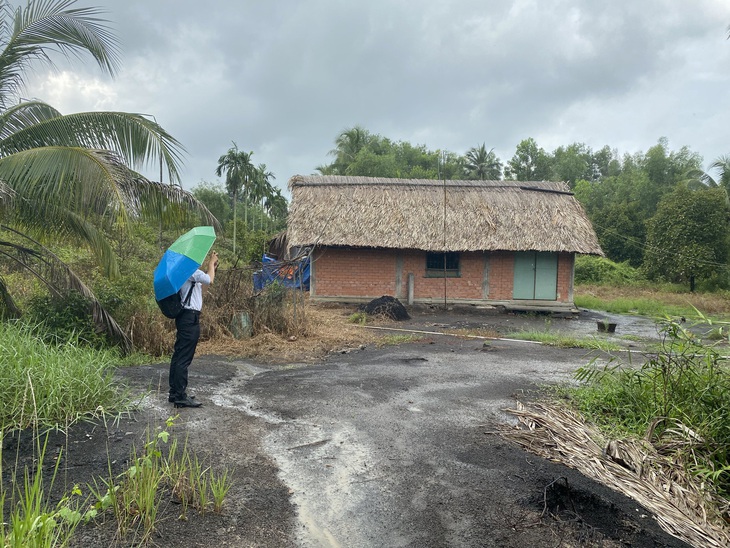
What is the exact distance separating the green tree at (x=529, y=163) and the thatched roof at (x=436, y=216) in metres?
28.3

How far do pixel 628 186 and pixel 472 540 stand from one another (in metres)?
38.0

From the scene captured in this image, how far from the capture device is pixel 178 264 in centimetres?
454

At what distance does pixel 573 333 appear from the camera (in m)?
12.5

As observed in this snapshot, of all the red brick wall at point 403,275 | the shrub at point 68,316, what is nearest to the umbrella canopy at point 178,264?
the shrub at point 68,316

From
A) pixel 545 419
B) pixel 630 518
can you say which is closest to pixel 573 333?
pixel 545 419

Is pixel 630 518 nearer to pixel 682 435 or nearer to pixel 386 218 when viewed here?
pixel 682 435

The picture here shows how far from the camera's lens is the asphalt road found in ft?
9.71

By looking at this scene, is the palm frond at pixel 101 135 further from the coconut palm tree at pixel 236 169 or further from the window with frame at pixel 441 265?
the coconut palm tree at pixel 236 169

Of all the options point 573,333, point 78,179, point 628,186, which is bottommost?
point 573,333

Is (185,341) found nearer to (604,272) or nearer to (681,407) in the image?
(681,407)

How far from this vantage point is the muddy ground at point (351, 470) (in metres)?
2.90

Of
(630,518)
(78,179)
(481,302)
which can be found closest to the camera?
(630,518)

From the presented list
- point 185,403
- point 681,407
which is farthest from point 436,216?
point 185,403

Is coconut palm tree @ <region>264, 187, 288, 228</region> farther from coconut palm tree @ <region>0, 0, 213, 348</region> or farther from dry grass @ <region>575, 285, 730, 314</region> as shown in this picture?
coconut palm tree @ <region>0, 0, 213, 348</region>
